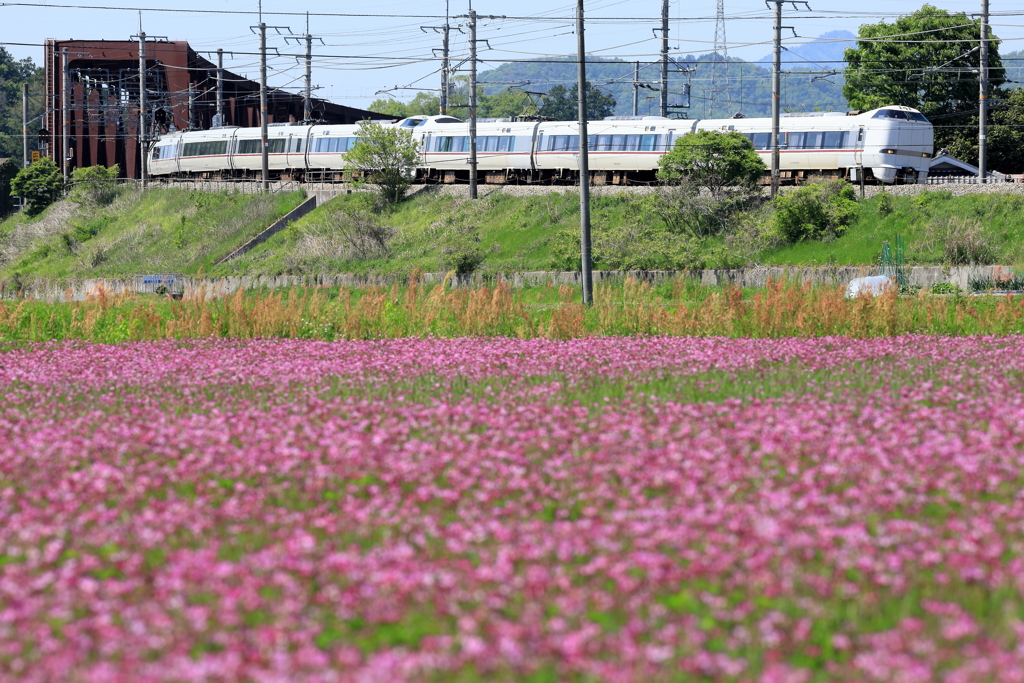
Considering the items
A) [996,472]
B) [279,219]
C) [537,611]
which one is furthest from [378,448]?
[279,219]

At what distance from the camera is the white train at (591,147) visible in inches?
1674

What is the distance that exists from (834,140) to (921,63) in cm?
1695

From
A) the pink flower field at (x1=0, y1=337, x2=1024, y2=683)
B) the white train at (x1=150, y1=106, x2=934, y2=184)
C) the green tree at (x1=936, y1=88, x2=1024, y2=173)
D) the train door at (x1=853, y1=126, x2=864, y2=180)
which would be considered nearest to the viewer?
the pink flower field at (x1=0, y1=337, x2=1024, y2=683)

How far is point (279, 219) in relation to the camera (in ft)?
174

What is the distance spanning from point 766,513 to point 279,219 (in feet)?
158

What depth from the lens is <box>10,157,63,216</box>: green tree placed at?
7231cm

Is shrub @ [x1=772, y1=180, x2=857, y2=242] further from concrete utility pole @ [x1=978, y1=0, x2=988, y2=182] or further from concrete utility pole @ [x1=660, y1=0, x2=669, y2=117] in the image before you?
concrete utility pole @ [x1=660, y1=0, x2=669, y2=117]

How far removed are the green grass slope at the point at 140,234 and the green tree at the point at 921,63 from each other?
95.3 feet

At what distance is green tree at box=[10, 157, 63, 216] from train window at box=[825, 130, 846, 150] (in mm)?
50171

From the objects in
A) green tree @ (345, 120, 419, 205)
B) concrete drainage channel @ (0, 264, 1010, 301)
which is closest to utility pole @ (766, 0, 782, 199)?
concrete drainage channel @ (0, 264, 1010, 301)

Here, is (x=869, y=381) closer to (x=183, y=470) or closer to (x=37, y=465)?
(x=183, y=470)

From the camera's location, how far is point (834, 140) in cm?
4288

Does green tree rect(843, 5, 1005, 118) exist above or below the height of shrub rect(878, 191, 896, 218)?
above

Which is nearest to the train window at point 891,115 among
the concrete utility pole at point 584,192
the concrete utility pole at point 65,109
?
the concrete utility pole at point 584,192
